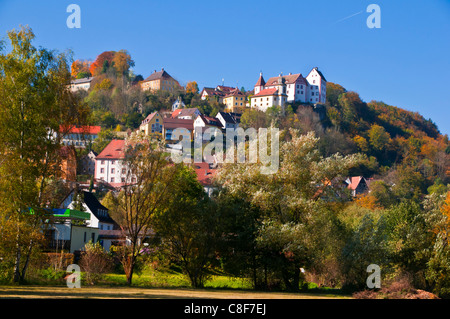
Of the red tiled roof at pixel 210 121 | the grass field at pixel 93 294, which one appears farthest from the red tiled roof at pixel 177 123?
the grass field at pixel 93 294

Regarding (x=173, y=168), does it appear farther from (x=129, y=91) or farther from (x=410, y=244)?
(x=129, y=91)

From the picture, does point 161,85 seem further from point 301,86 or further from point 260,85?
point 301,86

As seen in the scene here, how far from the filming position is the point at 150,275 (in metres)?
37.7

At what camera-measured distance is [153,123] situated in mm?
158875

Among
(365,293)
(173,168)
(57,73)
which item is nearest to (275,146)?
(173,168)

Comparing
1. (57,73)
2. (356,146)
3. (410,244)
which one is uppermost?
(356,146)

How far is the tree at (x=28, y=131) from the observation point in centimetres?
2706

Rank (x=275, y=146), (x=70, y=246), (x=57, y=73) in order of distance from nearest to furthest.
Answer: (x=57, y=73) < (x=275, y=146) < (x=70, y=246)

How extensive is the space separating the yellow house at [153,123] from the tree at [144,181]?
121084mm

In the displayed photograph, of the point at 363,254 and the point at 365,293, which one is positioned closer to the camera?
the point at 365,293

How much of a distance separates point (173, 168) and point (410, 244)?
17124 millimetres

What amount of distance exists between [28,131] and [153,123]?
131m

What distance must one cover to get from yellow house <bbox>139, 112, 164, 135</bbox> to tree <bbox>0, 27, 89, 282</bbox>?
126 meters

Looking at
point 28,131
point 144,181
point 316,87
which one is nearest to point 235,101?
point 316,87
